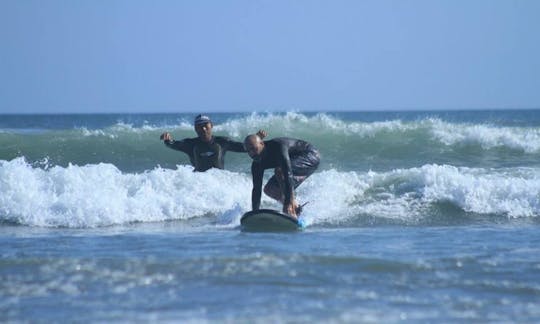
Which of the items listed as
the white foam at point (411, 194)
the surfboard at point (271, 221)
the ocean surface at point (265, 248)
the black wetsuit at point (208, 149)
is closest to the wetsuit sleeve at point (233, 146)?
the black wetsuit at point (208, 149)

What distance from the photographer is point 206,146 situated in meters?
11.3

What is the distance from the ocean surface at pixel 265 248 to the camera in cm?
668

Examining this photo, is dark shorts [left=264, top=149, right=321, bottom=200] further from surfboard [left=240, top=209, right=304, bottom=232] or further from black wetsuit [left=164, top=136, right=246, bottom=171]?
black wetsuit [left=164, top=136, right=246, bottom=171]

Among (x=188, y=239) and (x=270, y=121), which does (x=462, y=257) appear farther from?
(x=270, y=121)

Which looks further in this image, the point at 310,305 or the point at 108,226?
the point at 108,226

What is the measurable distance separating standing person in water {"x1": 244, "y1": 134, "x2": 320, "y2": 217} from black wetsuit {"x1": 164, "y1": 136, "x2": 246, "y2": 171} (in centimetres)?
70

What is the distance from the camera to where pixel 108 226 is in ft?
40.1

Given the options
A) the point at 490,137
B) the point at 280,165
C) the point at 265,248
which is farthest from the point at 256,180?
the point at 490,137

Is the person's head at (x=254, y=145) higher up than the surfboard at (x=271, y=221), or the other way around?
the person's head at (x=254, y=145)

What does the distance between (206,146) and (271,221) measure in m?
1.59

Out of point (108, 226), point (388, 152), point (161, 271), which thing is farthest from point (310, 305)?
point (388, 152)

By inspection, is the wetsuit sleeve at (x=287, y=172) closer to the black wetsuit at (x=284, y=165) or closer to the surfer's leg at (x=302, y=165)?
the black wetsuit at (x=284, y=165)

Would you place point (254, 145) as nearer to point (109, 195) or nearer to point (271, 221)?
point (271, 221)

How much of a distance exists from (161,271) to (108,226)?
4.57 meters
